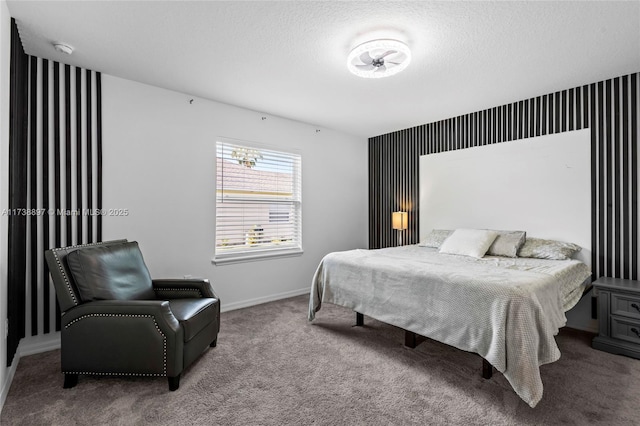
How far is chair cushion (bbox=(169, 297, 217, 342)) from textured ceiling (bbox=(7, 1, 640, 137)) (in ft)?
6.78

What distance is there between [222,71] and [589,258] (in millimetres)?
4100

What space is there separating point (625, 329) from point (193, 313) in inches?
138

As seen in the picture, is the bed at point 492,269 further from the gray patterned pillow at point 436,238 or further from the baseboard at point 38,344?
the baseboard at point 38,344

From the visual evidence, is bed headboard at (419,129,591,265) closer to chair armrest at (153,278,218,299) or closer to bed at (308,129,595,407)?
bed at (308,129,595,407)

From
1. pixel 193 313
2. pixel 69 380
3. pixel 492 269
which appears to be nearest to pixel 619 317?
pixel 492 269

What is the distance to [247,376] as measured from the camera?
2275 mm

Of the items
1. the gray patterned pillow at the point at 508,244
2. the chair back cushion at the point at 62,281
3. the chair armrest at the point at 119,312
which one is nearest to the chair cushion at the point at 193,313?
the chair armrest at the point at 119,312

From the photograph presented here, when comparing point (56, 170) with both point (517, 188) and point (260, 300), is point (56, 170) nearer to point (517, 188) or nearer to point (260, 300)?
point (260, 300)

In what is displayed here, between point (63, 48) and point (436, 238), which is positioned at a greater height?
point (63, 48)

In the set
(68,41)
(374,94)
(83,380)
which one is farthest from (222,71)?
(83,380)

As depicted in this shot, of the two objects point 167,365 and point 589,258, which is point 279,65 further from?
point 589,258

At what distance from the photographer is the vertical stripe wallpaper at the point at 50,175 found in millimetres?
2605

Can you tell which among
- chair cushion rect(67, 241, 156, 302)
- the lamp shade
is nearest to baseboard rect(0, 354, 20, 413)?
chair cushion rect(67, 241, 156, 302)

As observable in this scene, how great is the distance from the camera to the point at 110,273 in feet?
7.61
